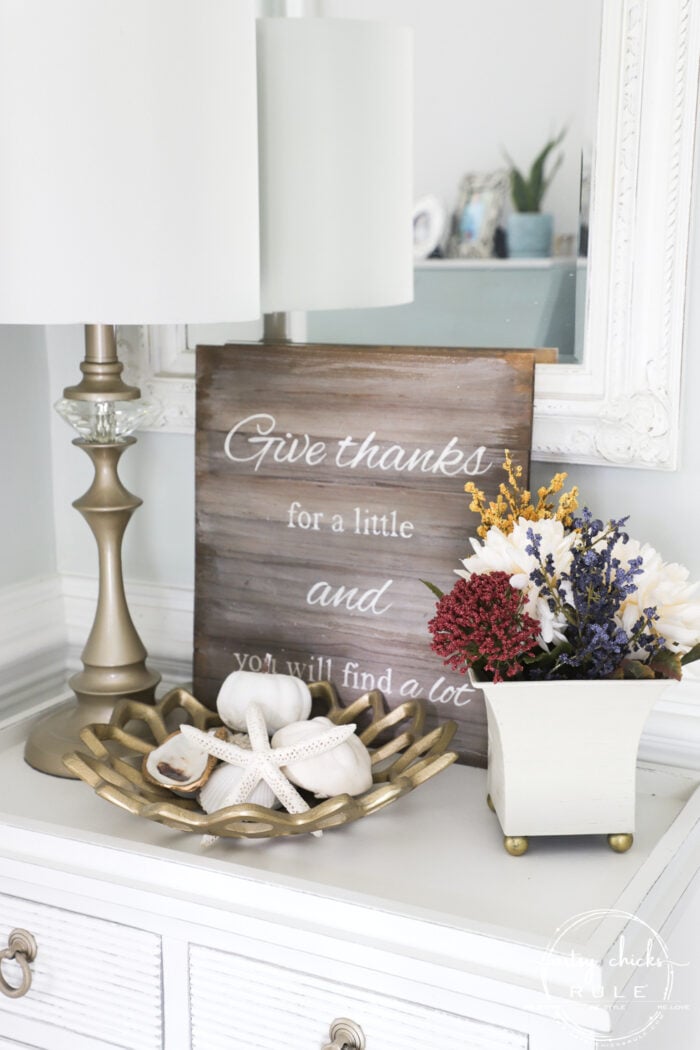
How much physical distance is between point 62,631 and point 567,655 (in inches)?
30.5

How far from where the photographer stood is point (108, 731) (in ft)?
3.61

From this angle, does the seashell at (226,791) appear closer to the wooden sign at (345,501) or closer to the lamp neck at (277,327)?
the wooden sign at (345,501)

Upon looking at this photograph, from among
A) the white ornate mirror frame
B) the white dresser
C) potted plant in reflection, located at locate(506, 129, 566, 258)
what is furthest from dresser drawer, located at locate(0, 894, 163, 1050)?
potted plant in reflection, located at locate(506, 129, 566, 258)

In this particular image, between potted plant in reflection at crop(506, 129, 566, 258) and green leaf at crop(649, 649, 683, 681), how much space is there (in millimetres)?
407

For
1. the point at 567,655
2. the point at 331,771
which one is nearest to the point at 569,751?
the point at 567,655

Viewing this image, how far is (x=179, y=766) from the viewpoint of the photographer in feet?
3.33

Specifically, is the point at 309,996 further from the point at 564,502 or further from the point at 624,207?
the point at 624,207

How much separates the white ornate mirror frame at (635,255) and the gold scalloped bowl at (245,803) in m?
0.31

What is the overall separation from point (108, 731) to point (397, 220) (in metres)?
0.56

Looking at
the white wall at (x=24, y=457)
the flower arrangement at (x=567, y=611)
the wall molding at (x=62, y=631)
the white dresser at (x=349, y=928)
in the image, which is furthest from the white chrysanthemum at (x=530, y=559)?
the white wall at (x=24, y=457)

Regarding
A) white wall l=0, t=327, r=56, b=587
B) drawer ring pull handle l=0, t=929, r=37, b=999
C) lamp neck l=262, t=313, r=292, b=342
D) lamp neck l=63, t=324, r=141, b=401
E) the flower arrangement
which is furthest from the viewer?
white wall l=0, t=327, r=56, b=587

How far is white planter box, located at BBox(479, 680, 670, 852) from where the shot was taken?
896 mm

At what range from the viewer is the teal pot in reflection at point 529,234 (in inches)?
42.4

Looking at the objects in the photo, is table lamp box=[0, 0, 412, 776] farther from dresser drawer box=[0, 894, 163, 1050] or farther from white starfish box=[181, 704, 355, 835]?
dresser drawer box=[0, 894, 163, 1050]
